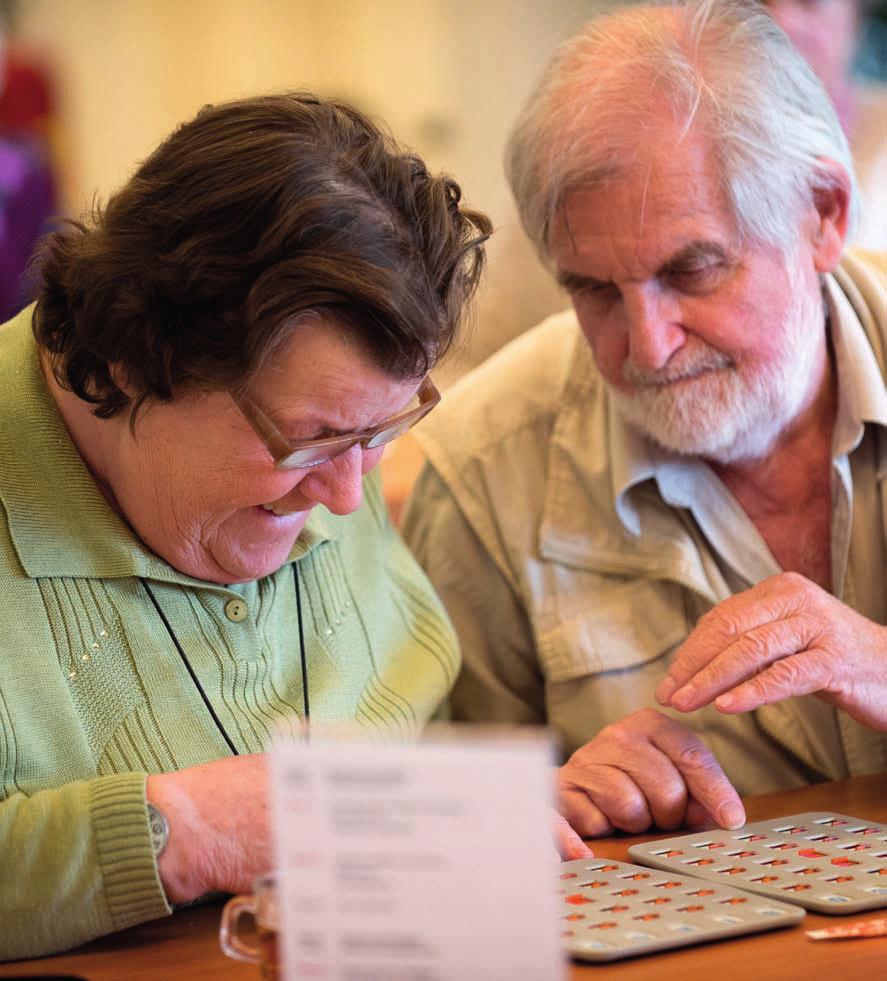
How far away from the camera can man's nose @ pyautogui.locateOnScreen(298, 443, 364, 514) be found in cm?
136

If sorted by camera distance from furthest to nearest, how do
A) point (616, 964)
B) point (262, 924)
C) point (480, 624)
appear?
point (480, 624) < point (616, 964) < point (262, 924)

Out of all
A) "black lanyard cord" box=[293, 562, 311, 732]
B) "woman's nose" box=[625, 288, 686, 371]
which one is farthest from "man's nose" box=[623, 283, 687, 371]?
"black lanyard cord" box=[293, 562, 311, 732]

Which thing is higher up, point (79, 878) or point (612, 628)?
point (612, 628)

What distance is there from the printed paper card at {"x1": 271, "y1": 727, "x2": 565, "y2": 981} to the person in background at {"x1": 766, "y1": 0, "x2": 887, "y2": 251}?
2278 mm

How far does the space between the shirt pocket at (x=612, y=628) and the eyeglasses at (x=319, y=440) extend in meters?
0.53

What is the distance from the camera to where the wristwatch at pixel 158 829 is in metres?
1.19

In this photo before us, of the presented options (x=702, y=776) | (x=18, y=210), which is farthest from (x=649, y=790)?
(x=18, y=210)

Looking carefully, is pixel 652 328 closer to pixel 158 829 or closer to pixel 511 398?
pixel 511 398

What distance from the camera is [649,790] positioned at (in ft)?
4.79

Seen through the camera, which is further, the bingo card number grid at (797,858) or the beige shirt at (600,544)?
the beige shirt at (600,544)

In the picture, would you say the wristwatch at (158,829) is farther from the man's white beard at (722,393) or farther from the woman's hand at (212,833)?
the man's white beard at (722,393)

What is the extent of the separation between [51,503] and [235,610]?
221mm

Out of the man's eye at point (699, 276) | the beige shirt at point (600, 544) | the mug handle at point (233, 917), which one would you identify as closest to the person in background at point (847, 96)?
the beige shirt at point (600, 544)

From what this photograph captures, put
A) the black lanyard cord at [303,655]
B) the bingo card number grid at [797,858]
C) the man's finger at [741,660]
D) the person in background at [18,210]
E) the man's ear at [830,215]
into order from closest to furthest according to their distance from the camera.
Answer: the bingo card number grid at [797,858] < the man's finger at [741,660] < the black lanyard cord at [303,655] < the man's ear at [830,215] < the person in background at [18,210]
